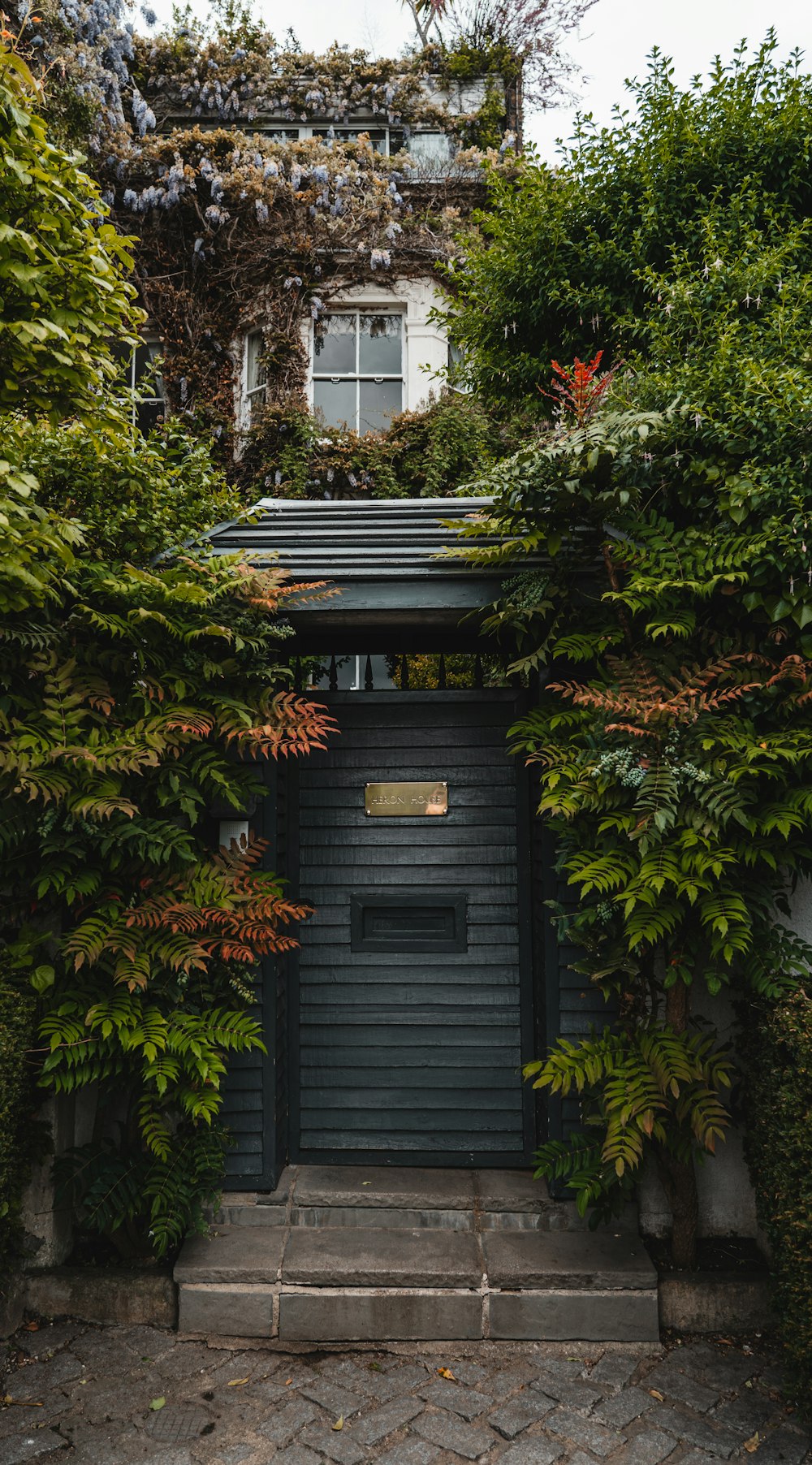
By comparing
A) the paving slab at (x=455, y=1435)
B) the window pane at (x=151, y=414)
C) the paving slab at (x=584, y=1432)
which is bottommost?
the paving slab at (x=455, y=1435)

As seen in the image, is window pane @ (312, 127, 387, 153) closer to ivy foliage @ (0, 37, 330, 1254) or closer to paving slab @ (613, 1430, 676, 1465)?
ivy foliage @ (0, 37, 330, 1254)

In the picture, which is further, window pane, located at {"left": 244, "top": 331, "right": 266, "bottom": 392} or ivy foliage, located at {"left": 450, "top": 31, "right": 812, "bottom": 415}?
window pane, located at {"left": 244, "top": 331, "right": 266, "bottom": 392}

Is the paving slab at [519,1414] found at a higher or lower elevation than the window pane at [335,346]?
lower

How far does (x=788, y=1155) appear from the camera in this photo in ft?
10.7

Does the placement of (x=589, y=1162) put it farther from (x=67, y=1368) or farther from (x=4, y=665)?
(x=4, y=665)

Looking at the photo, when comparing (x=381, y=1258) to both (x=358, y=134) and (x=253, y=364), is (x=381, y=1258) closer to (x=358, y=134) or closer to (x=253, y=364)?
(x=253, y=364)

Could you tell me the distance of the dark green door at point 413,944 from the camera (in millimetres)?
4562

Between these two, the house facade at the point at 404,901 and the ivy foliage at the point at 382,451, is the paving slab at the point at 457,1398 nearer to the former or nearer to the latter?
the house facade at the point at 404,901

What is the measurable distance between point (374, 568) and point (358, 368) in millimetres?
6801

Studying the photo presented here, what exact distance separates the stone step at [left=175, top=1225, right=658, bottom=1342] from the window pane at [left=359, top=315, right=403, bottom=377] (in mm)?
8980

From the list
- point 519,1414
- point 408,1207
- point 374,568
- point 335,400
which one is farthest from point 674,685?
point 335,400

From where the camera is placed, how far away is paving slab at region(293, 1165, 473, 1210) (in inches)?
166

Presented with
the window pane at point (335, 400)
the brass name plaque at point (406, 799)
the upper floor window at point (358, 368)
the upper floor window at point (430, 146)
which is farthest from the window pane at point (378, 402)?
the brass name plaque at point (406, 799)

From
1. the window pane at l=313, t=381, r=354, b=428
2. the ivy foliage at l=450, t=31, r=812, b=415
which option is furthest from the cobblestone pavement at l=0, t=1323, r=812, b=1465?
the window pane at l=313, t=381, r=354, b=428
